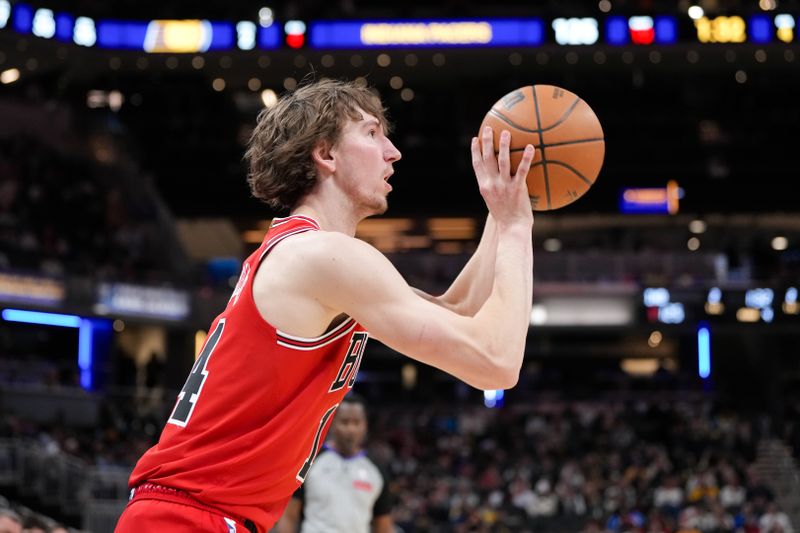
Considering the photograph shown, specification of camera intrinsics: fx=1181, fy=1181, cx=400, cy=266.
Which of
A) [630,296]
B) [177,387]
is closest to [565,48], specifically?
[630,296]

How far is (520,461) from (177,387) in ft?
35.2

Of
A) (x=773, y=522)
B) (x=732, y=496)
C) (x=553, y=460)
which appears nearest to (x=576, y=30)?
(x=553, y=460)

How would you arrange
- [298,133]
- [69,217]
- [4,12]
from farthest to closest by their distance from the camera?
1. [69,217]
2. [4,12]
3. [298,133]

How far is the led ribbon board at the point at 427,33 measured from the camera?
91.9 ft

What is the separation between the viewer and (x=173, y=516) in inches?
124

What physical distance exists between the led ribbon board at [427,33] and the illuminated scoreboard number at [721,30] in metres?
3.76

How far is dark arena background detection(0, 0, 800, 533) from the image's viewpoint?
24.4 metres

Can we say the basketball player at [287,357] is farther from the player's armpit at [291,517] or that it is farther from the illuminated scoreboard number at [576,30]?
the illuminated scoreboard number at [576,30]

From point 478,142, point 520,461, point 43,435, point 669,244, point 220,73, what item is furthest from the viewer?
point 669,244

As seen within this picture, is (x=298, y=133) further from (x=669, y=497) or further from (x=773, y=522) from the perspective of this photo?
(x=669, y=497)

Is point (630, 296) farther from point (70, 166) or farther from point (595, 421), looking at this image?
point (70, 166)

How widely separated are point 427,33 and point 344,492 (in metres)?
21.7

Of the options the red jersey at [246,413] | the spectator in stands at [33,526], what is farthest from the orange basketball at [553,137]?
the spectator in stands at [33,526]

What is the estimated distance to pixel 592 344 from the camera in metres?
34.1
